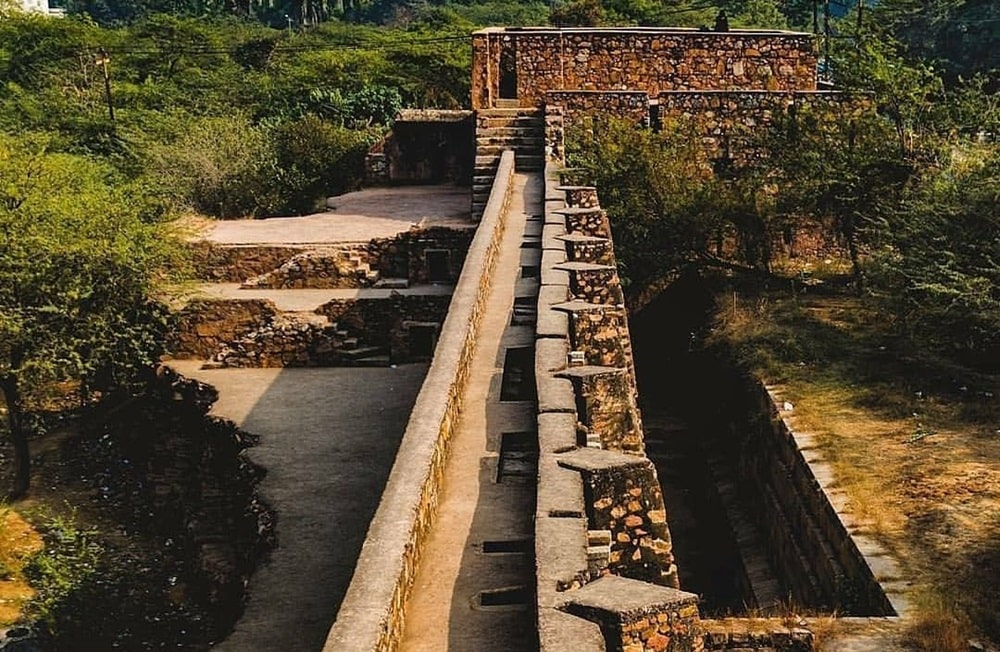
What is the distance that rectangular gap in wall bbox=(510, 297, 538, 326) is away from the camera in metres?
11.1

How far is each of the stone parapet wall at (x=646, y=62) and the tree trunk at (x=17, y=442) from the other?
10.2m

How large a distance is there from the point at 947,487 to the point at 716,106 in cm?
1081

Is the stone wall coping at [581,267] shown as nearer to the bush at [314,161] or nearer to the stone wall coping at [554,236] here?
the stone wall coping at [554,236]

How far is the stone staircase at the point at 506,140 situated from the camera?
19.4 meters

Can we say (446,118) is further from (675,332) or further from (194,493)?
(194,493)

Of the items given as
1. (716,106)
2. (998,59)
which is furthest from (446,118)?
(998,59)

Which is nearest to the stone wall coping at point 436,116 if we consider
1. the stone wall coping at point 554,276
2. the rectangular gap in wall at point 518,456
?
the stone wall coping at point 554,276

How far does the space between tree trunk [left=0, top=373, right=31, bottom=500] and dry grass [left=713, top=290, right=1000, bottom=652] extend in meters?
8.74

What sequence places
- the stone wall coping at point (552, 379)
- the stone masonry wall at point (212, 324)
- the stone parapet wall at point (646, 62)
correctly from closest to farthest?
the stone wall coping at point (552, 379)
the stone masonry wall at point (212, 324)
the stone parapet wall at point (646, 62)

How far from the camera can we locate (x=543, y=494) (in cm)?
640

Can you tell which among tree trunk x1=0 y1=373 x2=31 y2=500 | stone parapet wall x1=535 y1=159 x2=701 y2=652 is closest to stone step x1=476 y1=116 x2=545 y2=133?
tree trunk x1=0 y1=373 x2=31 y2=500

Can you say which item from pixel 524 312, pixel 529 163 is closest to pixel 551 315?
pixel 524 312

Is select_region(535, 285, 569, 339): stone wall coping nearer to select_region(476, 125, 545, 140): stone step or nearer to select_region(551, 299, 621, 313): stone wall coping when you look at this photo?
select_region(551, 299, 621, 313): stone wall coping

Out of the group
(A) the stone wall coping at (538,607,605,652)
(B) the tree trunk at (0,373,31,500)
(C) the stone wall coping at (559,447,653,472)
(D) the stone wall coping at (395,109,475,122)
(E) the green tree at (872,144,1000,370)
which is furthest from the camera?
(D) the stone wall coping at (395,109,475,122)
